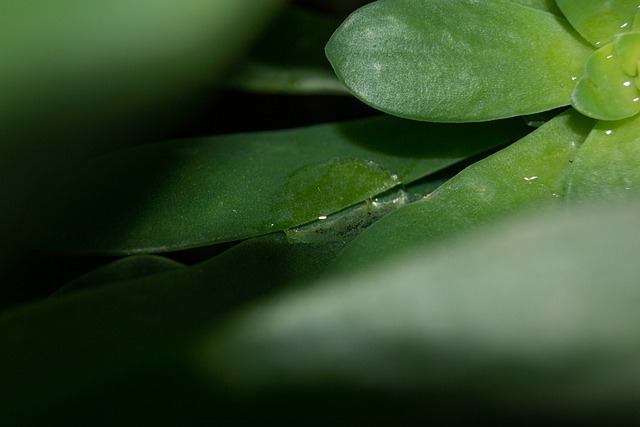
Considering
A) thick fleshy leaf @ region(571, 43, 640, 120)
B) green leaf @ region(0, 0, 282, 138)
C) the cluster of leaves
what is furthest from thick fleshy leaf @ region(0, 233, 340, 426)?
thick fleshy leaf @ region(571, 43, 640, 120)

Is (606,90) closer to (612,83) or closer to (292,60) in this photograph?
(612,83)

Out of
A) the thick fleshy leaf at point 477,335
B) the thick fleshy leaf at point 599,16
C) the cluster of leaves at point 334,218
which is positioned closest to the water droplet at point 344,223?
the cluster of leaves at point 334,218

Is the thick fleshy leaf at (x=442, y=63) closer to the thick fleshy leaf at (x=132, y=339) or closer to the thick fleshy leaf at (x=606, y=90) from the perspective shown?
the thick fleshy leaf at (x=606, y=90)

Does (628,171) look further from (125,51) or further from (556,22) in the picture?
(125,51)

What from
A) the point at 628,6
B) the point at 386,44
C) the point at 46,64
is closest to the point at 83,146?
the point at 46,64

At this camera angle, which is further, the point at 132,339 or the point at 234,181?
the point at 234,181

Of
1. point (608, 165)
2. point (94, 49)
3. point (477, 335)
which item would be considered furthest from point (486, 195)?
point (94, 49)

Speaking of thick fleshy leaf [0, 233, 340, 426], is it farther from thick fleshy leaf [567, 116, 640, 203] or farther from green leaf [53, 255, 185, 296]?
thick fleshy leaf [567, 116, 640, 203]
